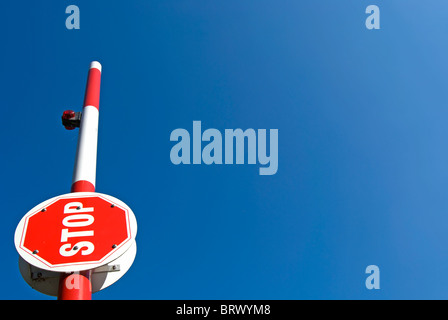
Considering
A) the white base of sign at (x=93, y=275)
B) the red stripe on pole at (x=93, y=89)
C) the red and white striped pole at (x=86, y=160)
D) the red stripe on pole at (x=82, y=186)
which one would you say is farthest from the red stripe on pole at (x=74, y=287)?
the red stripe on pole at (x=93, y=89)

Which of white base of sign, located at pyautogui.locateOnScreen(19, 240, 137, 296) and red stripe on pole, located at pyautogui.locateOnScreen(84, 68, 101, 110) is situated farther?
red stripe on pole, located at pyautogui.locateOnScreen(84, 68, 101, 110)

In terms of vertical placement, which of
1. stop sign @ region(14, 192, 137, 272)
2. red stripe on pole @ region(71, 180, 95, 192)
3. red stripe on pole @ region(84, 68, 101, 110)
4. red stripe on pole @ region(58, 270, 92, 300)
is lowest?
red stripe on pole @ region(58, 270, 92, 300)

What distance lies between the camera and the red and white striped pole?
15.2 ft

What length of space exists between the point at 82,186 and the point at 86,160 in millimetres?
676

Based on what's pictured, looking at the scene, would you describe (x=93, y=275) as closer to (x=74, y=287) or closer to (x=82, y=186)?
(x=74, y=287)

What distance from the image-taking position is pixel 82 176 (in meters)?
6.25

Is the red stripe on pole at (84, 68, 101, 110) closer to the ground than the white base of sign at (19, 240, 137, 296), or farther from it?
farther from it

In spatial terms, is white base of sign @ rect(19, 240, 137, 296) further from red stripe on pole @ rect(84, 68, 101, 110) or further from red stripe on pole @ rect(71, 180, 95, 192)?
red stripe on pole @ rect(84, 68, 101, 110)

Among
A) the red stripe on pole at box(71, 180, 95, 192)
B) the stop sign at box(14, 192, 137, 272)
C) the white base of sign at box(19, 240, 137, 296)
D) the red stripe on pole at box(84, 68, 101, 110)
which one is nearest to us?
the stop sign at box(14, 192, 137, 272)

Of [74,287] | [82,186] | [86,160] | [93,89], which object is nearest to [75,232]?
[74,287]

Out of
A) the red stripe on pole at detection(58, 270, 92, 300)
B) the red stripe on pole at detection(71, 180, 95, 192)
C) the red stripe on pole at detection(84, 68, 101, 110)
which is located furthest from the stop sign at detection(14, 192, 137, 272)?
the red stripe on pole at detection(84, 68, 101, 110)

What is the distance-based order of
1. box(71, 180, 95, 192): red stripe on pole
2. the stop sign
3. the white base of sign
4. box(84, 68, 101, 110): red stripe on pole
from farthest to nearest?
box(84, 68, 101, 110): red stripe on pole < box(71, 180, 95, 192): red stripe on pole < the white base of sign < the stop sign
